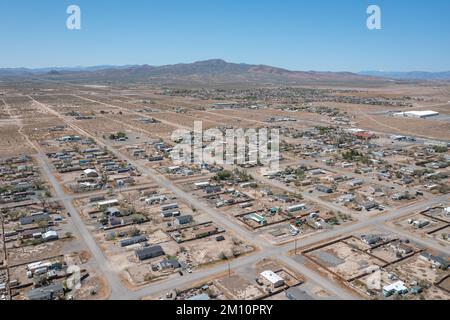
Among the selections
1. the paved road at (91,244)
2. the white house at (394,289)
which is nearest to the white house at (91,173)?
the paved road at (91,244)

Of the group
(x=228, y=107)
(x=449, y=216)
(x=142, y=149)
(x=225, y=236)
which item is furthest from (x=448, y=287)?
(x=228, y=107)

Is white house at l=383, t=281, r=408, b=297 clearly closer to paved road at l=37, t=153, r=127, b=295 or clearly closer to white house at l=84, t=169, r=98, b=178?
paved road at l=37, t=153, r=127, b=295

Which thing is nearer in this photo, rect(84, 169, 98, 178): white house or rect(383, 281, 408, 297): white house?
rect(383, 281, 408, 297): white house

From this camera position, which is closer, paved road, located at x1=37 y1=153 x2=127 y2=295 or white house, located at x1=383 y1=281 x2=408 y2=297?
white house, located at x1=383 y1=281 x2=408 y2=297

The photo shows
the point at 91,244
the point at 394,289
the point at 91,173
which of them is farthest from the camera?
the point at 91,173

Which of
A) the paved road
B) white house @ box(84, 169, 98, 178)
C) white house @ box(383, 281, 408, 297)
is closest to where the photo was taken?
white house @ box(383, 281, 408, 297)

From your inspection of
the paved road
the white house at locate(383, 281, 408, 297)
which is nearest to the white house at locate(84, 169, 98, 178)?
the paved road

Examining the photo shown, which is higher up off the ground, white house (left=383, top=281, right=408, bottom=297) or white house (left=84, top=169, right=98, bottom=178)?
white house (left=84, top=169, right=98, bottom=178)

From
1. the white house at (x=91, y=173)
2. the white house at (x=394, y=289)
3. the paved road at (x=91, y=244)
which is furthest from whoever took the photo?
the white house at (x=91, y=173)

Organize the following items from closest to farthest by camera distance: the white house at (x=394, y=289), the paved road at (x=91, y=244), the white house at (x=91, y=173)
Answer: the white house at (x=394, y=289) → the paved road at (x=91, y=244) → the white house at (x=91, y=173)

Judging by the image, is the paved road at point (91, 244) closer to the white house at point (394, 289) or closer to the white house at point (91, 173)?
the white house at point (91, 173)

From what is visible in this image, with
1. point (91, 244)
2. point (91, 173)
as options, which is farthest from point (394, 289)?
point (91, 173)

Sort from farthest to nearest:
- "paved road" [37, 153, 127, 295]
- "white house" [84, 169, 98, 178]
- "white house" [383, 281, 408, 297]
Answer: "white house" [84, 169, 98, 178] < "paved road" [37, 153, 127, 295] < "white house" [383, 281, 408, 297]

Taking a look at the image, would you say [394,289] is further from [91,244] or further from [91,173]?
[91,173]
